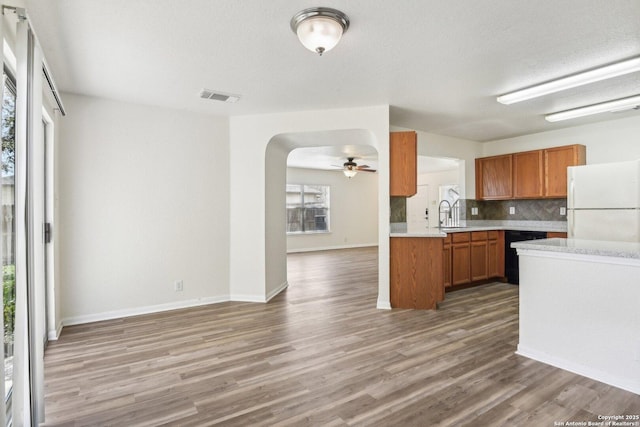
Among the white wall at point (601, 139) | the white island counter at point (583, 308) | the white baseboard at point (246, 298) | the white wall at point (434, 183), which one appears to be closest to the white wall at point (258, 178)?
the white baseboard at point (246, 298)

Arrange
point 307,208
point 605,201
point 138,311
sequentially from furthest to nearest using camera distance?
point 307,208 < point 605,201 < point 138,311

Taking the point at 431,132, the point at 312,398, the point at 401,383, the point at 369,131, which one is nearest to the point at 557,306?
the point at 401,383

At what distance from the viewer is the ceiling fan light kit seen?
9.42 feet

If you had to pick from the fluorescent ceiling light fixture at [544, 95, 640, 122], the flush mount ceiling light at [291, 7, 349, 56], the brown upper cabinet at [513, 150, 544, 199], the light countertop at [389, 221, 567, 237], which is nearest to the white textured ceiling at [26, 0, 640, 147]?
the flush mount ceiling light at [291, 7, 349, 56]

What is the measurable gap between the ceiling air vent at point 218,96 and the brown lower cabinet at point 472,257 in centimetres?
333

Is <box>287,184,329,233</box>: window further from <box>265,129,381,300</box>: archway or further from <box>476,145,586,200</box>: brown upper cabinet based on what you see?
<box>476,145,586,200</box>: brown upper cabinet

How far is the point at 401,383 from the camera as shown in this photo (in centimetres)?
229

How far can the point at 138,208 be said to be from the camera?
153 inches

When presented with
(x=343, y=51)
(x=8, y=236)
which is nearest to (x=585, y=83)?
(x=343, y=51)

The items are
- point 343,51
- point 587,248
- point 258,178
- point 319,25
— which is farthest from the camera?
point 258,178

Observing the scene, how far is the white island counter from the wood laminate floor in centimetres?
11

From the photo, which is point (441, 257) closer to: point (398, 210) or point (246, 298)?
point (398, 210)

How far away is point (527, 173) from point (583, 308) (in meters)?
3.46

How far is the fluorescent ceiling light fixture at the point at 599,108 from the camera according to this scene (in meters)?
3.74
